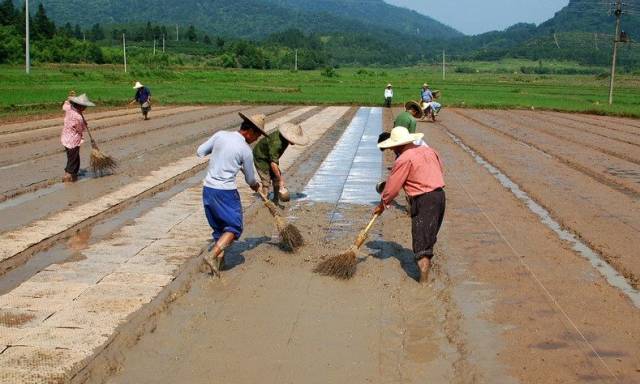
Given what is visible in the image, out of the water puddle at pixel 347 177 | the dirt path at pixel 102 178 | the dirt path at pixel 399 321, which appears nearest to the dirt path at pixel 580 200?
the dirt path at pixel 399 321

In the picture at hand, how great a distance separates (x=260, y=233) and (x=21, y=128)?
14339 millimetres

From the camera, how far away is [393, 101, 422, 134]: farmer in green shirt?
8.80 metres

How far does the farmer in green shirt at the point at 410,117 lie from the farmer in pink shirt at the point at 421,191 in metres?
2.40

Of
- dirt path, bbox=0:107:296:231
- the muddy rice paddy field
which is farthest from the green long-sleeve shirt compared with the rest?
dirt path, bbox=0:107:296:231

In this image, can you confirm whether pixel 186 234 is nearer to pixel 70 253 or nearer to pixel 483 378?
pixel 70 253

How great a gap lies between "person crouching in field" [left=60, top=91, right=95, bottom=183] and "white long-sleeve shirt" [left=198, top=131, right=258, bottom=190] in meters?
5.43

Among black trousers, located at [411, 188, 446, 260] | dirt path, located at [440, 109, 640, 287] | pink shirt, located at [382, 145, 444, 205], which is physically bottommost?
dirt path, located at [440, 109, 640, 287]

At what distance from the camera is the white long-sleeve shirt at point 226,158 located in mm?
6293

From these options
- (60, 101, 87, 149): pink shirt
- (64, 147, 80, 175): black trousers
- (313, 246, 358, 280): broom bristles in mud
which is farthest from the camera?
(64, 147, 80, 175): black trousers

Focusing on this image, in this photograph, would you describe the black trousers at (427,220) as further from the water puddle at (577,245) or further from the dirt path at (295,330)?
the water puddle at (577,245)

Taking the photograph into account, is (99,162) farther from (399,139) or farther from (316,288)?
(399,139)

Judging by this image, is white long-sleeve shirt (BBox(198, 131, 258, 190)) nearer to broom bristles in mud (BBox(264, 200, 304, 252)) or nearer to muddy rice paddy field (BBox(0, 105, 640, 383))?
muddy rice paddy field (BBox(0, 105, 640, 383))

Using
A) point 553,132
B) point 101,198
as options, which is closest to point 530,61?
point 553,132

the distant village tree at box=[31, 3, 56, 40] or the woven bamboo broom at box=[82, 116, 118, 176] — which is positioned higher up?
the distant village tree at box=[31, 3, 56, 40]
